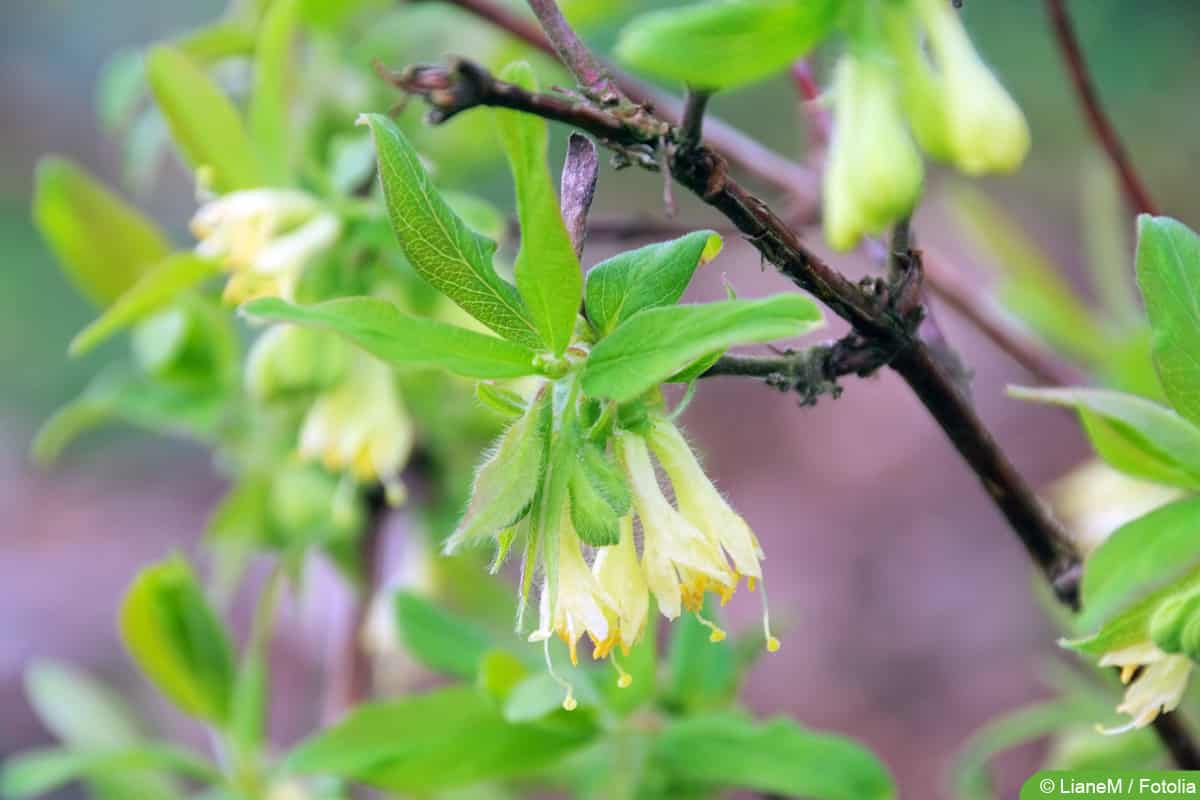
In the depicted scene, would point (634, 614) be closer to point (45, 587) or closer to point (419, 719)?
point (419, 719)

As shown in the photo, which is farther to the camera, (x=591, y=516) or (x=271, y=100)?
(x=271, y=100)

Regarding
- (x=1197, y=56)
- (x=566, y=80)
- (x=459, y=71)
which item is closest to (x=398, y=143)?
(x=459, y=71)

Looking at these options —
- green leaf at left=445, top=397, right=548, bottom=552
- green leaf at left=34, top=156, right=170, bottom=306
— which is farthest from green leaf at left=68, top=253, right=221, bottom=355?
green leaf at left=445, top=397, right=548, bottom=552

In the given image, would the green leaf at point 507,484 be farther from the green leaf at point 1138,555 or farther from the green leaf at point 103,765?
the green leaf at point 103,765

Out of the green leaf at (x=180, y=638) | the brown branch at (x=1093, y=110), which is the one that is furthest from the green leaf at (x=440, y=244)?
the brown branch at (x=1093, y=110)

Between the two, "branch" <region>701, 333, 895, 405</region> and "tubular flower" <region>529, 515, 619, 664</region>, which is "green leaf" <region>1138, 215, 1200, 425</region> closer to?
"branch" <region>701, 333, 895, 405</region>

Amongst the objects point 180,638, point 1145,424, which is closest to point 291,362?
point 180,638

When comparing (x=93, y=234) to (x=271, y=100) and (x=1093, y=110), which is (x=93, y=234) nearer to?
(x=271, y=100)
